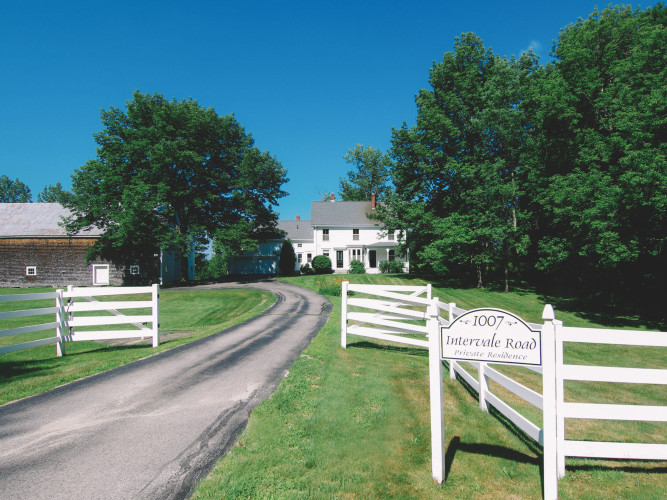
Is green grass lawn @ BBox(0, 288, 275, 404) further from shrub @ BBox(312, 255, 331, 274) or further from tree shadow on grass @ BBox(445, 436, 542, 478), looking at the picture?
shrub @ BBox(312, 255, 331, 274)

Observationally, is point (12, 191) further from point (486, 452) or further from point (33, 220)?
point (486, 452)

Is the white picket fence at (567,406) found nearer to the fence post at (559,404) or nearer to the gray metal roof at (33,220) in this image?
the fence post at (559,404)

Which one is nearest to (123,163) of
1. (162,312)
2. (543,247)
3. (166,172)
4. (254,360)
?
(166,172)

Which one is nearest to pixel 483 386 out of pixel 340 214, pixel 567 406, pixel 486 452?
pixel 486 452

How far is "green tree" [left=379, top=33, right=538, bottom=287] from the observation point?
29.8 m

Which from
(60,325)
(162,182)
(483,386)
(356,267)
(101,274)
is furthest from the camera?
(356,267)

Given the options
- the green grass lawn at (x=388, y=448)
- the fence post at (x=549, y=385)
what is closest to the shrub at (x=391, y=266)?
the green grass lawn at (x=388, y=448)

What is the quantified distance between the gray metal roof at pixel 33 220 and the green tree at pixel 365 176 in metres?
42.3

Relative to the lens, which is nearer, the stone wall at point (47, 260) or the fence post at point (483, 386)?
the fence post at point (483, 386)

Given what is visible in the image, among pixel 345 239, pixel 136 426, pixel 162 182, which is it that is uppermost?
pixel 162 182

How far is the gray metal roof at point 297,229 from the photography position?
2068 inches

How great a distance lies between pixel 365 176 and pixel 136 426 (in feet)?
218

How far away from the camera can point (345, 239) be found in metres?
48.9

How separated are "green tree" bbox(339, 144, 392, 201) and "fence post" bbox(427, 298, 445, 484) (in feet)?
209
